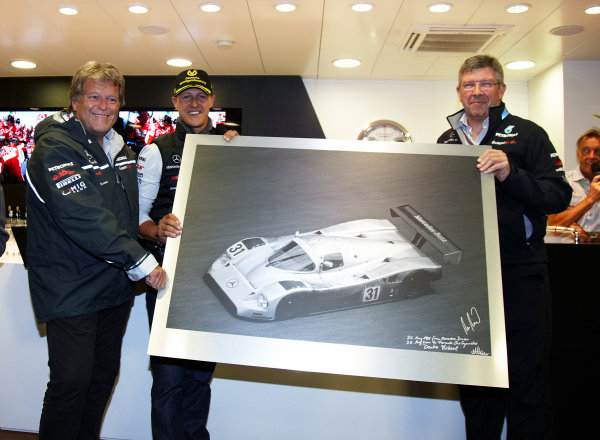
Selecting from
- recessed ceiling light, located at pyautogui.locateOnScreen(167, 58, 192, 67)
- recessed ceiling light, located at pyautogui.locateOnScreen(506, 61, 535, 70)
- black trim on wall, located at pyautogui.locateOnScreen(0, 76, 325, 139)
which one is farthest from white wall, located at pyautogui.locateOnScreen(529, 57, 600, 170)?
recessed ceiling light, located at pyautogui.locateOnScreen(167, 58, 192, 67)

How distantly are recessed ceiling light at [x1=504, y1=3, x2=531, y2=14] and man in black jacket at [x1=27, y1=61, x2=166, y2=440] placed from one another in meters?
3.19

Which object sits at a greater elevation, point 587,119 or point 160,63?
point 160,63

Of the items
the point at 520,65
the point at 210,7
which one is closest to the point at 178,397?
the point at 210,7

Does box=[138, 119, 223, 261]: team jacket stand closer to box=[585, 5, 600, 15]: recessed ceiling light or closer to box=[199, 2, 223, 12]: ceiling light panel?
box=[199, 2, 223, 12]: ceiling light panel

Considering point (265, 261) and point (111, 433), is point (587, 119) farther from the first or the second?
point (111, 433)

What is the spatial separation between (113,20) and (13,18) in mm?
836

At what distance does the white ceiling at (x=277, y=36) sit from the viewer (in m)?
3.88

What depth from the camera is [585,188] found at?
12.2ft

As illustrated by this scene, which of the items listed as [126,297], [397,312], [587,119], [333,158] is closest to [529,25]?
[587,119]

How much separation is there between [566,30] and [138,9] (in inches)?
143

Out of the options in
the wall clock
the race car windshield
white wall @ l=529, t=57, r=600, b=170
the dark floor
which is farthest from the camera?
the wall clock

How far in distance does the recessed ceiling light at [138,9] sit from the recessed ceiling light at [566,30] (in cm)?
345

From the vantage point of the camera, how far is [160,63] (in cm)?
546

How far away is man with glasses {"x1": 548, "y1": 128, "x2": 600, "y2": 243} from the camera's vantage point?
10.6 ft
